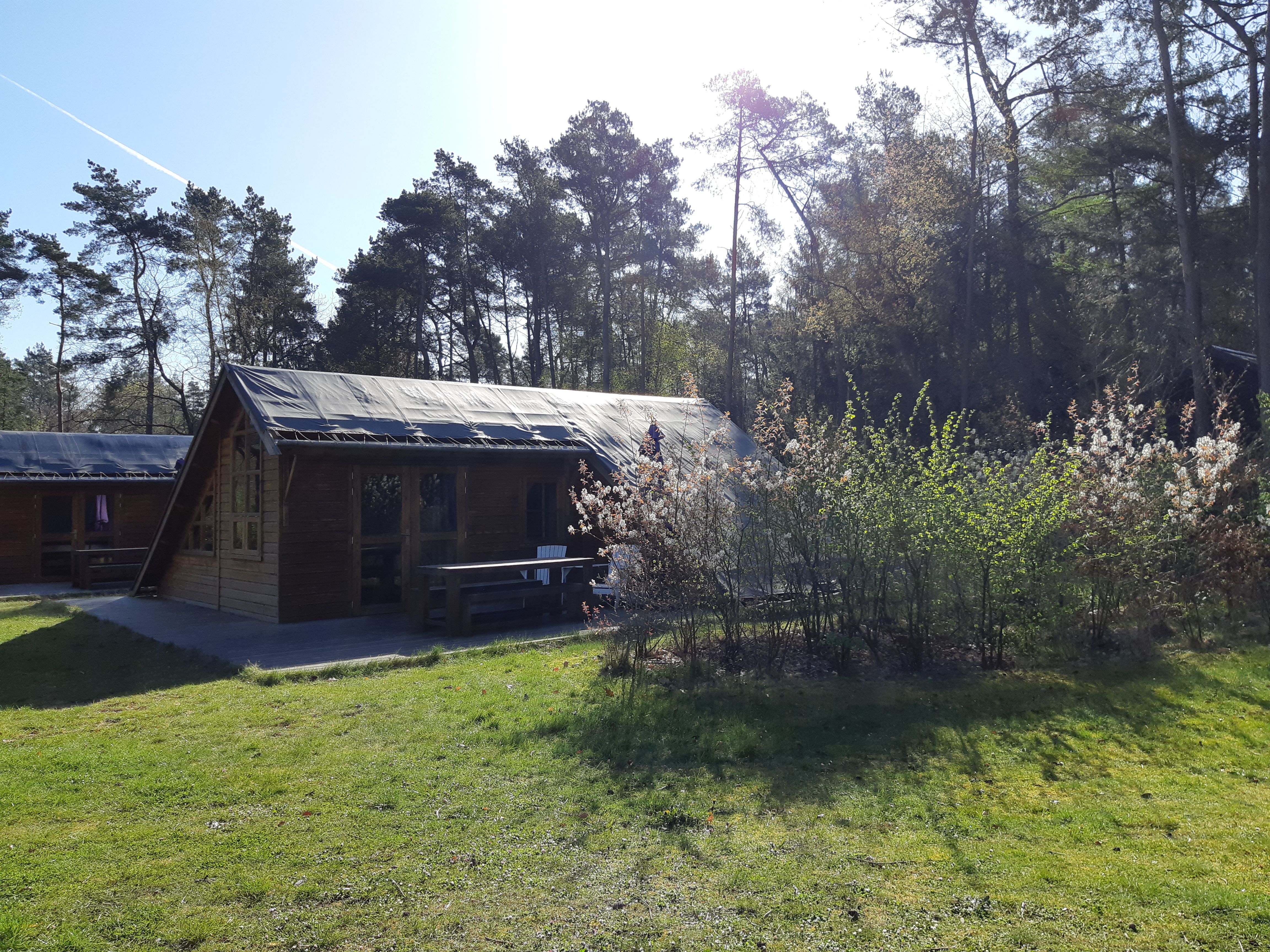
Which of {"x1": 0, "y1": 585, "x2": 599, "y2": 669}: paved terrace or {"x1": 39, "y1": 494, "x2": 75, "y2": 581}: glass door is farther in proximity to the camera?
{"x1": 39, "y1": 494, "x2": 75, "y2": 581}: glass door

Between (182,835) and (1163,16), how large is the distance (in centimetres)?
2168

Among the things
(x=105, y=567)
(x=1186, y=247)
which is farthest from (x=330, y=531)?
(x=1186, y=247)

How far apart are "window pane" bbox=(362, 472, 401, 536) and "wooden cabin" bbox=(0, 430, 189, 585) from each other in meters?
8.12

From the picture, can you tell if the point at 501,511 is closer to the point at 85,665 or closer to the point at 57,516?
the point at 85,665

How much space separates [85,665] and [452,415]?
584cm

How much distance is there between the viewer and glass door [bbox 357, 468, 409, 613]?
12.0m

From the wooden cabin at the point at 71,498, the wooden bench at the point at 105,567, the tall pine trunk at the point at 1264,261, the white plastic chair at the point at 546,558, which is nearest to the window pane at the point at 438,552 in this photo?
the white plastic chair at the point at 546,558

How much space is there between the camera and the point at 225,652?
378 inches

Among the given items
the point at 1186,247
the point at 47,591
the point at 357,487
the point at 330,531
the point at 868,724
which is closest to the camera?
the point at 868,724

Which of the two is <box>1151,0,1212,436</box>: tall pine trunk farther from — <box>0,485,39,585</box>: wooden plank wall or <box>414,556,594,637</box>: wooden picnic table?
<box>0,485,39,585</box>: wooden plank wall

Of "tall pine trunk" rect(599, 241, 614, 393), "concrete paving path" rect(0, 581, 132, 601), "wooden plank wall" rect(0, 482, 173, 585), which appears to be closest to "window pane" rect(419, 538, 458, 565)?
"concrete paving path" rect(0, 581, 132, 601)

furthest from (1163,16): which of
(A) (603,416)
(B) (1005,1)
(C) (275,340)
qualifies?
(C) (275,340)

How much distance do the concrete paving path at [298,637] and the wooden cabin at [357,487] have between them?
1.28ft

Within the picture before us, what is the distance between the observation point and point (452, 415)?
13211mm
